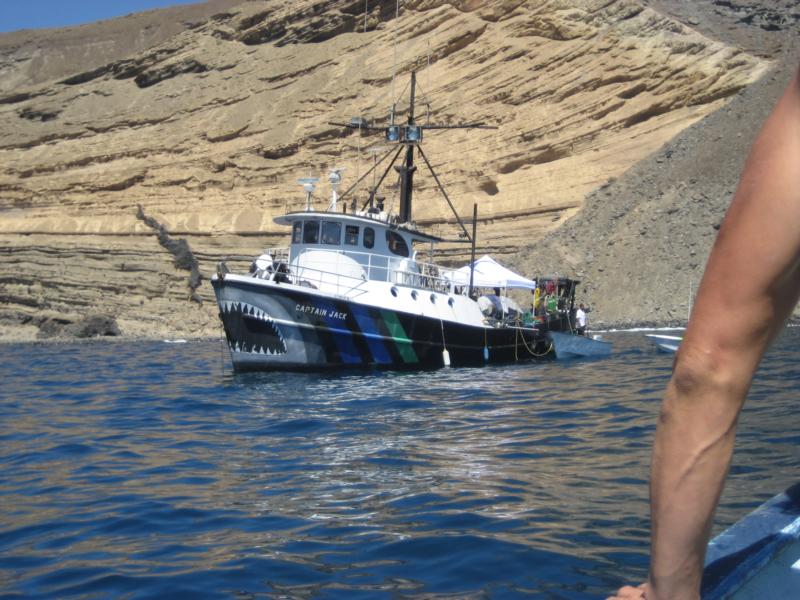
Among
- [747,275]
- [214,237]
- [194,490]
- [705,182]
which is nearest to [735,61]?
[705,182]

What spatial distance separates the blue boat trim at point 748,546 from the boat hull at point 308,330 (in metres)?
15.3

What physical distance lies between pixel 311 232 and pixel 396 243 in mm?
1991

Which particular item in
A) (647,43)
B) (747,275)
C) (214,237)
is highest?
(647,43)

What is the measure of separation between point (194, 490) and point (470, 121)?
131 feet

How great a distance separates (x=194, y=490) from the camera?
25.6 feet

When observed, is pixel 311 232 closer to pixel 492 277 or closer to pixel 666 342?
pixel 666 342

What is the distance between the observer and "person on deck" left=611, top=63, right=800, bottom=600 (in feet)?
4.81

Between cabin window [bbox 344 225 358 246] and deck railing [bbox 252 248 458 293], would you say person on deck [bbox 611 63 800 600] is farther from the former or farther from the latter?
cabin window [bbox 344 225 358 246]

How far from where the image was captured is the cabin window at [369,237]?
20328 mm

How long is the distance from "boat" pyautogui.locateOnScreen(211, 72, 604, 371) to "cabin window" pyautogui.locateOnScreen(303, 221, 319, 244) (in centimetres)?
2

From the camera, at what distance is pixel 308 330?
1822cm

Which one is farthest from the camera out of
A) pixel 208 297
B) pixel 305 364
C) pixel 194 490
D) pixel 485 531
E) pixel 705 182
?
pixel 208 297

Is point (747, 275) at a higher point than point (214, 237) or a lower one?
lower

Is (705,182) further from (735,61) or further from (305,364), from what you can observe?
(305,364)
